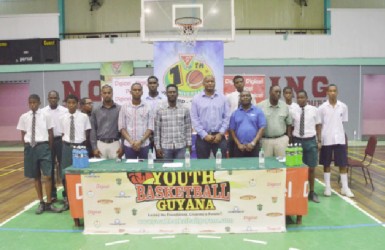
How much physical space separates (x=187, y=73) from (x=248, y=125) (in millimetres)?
3298

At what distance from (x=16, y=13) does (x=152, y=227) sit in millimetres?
15247

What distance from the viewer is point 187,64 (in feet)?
29.6

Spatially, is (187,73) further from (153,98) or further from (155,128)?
(155,128)

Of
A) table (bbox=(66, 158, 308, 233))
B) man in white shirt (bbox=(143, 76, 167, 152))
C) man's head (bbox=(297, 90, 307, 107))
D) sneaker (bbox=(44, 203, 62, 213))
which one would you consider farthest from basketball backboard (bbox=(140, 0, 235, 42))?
table (bbox=(66, 158, 308, 233))

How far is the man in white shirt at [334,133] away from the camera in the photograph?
6938 millimetres

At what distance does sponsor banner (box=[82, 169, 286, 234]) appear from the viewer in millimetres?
5184

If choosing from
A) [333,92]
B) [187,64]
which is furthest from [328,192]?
[187,64]

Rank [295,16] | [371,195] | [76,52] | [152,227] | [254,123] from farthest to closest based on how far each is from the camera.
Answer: [295,16]
[76,52]
[371,195]
[254,123]
[152,227]

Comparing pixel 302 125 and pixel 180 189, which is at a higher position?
pixel 302 125

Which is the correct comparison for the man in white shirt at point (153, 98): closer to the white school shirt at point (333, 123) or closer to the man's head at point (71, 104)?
the man's head at point (71, 104)

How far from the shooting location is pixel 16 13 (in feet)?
56.4

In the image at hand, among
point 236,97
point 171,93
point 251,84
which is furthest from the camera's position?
point 251,84

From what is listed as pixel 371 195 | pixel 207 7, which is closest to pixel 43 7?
pixel 207 7

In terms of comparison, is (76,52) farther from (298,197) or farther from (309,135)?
(298,197)
